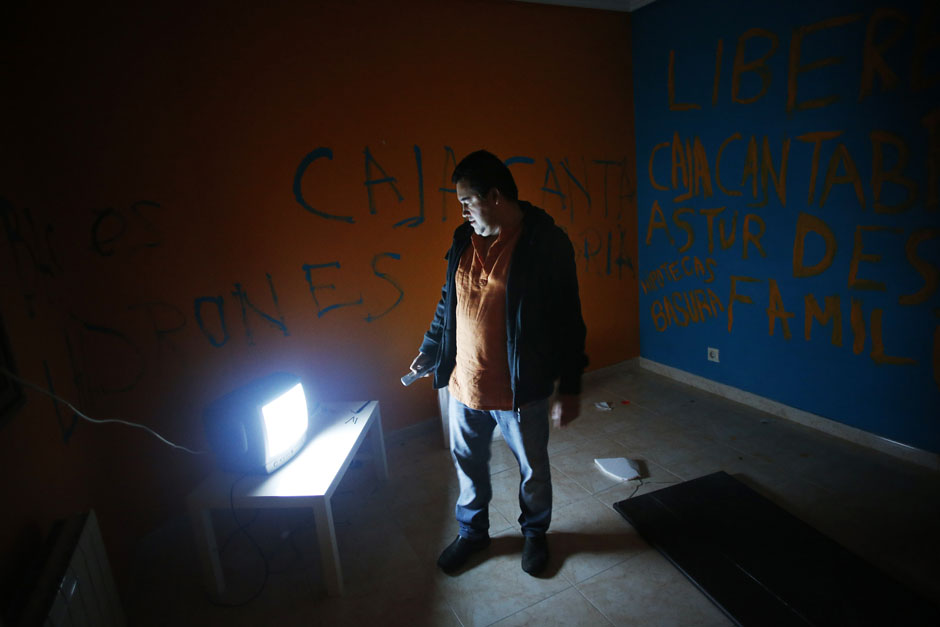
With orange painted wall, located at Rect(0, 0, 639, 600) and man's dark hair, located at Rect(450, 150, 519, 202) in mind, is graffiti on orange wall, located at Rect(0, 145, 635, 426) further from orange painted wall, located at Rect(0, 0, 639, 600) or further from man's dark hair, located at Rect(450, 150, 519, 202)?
man's dark hair, located at Rect(450, 150, 519, 202)

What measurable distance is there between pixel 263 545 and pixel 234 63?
2.18 metres

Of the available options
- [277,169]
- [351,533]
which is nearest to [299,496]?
[351,533]

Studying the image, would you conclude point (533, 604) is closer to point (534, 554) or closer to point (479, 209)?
point (534, 554)

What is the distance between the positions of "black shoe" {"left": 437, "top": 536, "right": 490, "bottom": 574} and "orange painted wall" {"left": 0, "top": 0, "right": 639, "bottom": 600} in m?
1.13

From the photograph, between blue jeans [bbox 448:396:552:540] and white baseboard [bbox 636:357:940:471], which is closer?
blue jeans [bbox 448:396:552:540]

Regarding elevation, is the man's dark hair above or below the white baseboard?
above

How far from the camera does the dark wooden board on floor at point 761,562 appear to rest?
149cm

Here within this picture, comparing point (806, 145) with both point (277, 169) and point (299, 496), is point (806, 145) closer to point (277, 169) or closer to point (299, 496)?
point (277, 169)

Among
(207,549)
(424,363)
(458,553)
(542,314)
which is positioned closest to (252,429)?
(207,549)

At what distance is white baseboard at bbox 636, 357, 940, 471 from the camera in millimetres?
2230

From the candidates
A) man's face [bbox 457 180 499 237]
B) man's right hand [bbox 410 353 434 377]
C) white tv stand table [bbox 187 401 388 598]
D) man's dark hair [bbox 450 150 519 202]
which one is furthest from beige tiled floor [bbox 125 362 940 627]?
man's dark hair [bbox 450 150 519 202]

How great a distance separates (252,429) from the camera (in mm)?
1766

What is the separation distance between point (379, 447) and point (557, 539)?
100 centimetres

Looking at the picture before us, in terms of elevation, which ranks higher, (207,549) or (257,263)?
(257,263)
